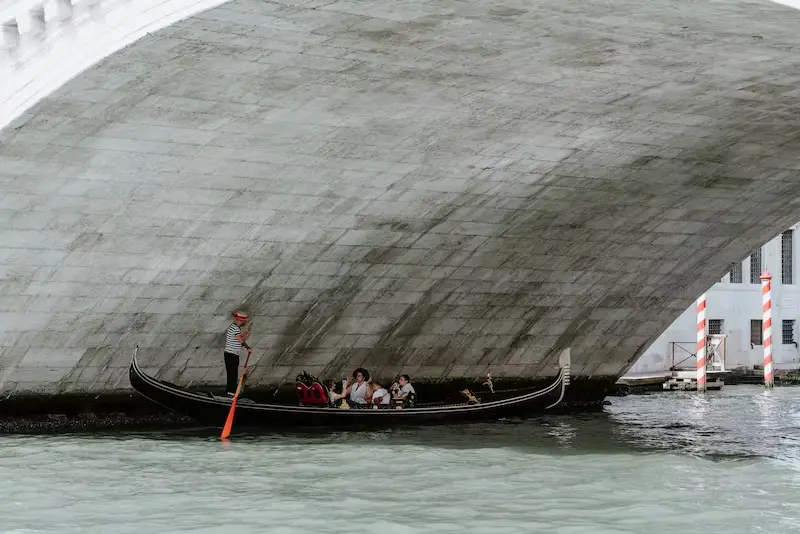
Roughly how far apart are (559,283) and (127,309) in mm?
6625

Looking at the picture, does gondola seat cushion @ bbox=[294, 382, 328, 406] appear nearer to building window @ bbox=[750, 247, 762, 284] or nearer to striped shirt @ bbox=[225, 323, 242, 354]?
striped shirt @ bbox=[225, 323, 242, 354]

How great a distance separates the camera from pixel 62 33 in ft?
30.4

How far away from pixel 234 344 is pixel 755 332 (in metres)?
18.3

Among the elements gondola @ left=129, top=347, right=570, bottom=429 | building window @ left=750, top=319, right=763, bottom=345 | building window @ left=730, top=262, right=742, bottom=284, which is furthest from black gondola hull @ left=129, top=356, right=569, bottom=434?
building window @ left=750, top=319, right=763, bottom=345

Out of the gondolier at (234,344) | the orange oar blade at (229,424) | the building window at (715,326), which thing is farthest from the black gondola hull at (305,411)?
the building window at (715,326)

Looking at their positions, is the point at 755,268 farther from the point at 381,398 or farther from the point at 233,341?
the point at 233,341

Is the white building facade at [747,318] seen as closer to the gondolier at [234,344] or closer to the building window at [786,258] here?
the building window at [786,258]

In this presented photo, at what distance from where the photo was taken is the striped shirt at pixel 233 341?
1507cm

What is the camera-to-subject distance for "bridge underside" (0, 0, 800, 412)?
10.0 meters

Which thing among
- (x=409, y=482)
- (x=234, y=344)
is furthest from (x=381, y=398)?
(x=409, y=482)

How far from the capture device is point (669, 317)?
20.5 meters

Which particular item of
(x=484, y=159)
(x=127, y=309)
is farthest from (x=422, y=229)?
(x=127, y=309)

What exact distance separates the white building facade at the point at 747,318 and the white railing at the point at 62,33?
19.2m

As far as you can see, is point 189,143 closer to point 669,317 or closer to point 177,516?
point 177,516
